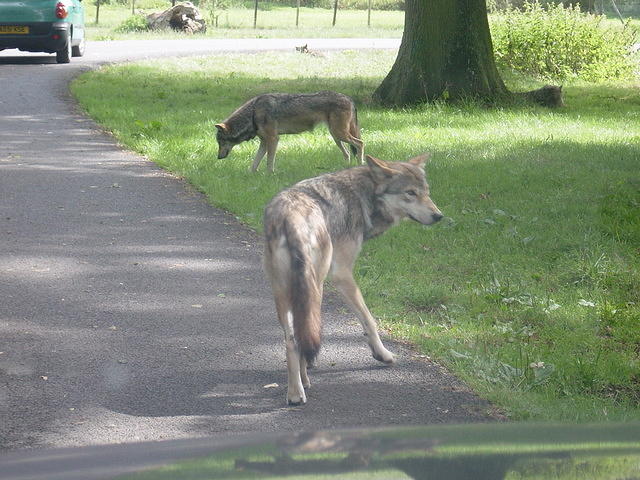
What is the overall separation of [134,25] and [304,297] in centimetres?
3639

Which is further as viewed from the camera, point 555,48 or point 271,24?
point 271,24

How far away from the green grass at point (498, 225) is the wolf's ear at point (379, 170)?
110cm

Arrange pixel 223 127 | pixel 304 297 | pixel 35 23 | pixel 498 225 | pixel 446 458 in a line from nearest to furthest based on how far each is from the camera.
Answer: pixel 446 458, pixel 304 297, pixel 498 225, pixel 223 127, pixel 35 23

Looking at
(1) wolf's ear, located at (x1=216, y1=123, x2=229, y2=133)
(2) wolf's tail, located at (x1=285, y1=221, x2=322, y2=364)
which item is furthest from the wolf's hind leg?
(1) wolf's ear, located at (x1=216, y1=123, x2=229, y2=133)

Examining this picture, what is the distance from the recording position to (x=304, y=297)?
5.41 meters

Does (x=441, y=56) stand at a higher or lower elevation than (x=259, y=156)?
higher

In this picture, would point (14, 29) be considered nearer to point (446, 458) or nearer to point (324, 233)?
point (324, 233)

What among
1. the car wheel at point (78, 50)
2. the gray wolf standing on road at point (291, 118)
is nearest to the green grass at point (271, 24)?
the car wheel at point (78, 50)

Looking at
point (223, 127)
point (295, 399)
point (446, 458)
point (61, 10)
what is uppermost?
point (61, 10)

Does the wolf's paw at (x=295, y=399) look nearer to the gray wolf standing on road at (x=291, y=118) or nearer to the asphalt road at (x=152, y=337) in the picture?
the asphalt road at (x=152, y=337)

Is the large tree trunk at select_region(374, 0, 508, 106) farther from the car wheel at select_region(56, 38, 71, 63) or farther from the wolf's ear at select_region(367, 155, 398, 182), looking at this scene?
the wolf's ear at select_region(367, 155, 398, 182)

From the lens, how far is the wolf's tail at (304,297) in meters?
5.24

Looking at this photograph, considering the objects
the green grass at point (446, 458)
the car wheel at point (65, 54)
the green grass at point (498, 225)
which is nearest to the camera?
the green grass at point (446, 458)

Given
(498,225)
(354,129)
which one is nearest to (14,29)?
(354,129)
